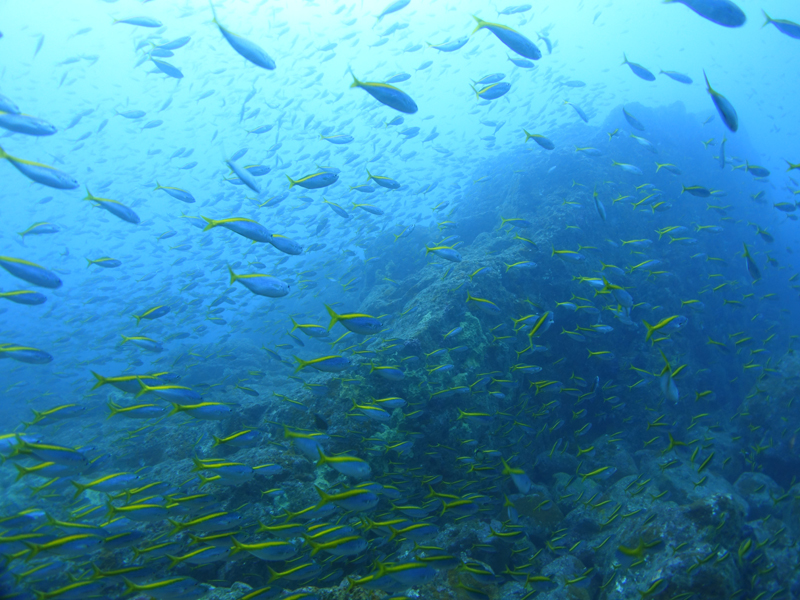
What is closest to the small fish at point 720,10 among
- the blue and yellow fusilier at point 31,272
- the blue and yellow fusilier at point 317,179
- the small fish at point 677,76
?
the blue and yellow fusilier at point 317,179

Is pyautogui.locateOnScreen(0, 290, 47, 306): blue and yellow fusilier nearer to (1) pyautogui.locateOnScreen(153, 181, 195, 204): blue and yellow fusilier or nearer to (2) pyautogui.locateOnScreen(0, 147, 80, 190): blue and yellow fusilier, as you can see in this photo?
(2) pyautogui.locateOnScreen(0, 147, 80, 190): blue and yellow fusilier

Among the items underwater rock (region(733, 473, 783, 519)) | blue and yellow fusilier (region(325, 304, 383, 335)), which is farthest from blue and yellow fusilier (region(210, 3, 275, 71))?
underwater rock (region(733, 473, 783, 519))

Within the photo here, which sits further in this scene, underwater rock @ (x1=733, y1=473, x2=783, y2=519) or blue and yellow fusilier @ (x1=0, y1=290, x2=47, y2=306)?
underwater rock @ (x1=733, y1=473, x2=783, y2=519)

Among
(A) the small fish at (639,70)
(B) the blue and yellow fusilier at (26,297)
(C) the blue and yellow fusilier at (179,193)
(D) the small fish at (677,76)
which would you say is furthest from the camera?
(D) the small fish at (677,76)

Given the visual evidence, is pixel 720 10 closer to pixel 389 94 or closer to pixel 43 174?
pixel 389 94

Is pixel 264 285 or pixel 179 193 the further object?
pixel 179 193

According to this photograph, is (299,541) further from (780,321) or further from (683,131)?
(683,131)

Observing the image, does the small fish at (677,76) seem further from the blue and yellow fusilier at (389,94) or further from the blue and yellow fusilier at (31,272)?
the blue and yellow fusilier at (31,272)

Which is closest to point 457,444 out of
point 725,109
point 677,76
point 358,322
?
point 358,322

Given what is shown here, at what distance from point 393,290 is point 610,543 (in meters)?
8.51

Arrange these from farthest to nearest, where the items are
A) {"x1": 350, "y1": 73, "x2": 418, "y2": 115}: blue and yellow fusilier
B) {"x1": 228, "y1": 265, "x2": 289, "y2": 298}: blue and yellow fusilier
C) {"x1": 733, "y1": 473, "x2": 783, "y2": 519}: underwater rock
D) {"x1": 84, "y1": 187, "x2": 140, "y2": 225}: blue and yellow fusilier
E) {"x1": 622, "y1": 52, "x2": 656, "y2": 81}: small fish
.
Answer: {"x1": 622, "y1": 52, "x2": 656, "y2": 81}: small fish → {"x1": 733, "y1": 473, "x2": 783, "y2": 519}: underwater rock → {"x1": 84, "y1": 187, "x2": 140, "y2": 225}: blue and yellow fusilier → {"x1": 228, "y1": 265, "x2": 289, "y2": 298}: blue and yellow fusilier → {"x1": 350, "y1": 73, "x2": 418, "y2": 115}: blue and yellow fusilier

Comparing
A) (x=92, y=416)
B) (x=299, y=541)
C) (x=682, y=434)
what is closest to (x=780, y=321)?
(x=682, y=434)

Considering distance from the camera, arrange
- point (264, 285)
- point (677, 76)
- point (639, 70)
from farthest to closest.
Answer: point (677, 76), point (639, 70), point (264, 285)

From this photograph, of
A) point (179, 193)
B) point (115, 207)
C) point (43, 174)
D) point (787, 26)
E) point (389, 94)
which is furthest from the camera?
point (179, 193)
